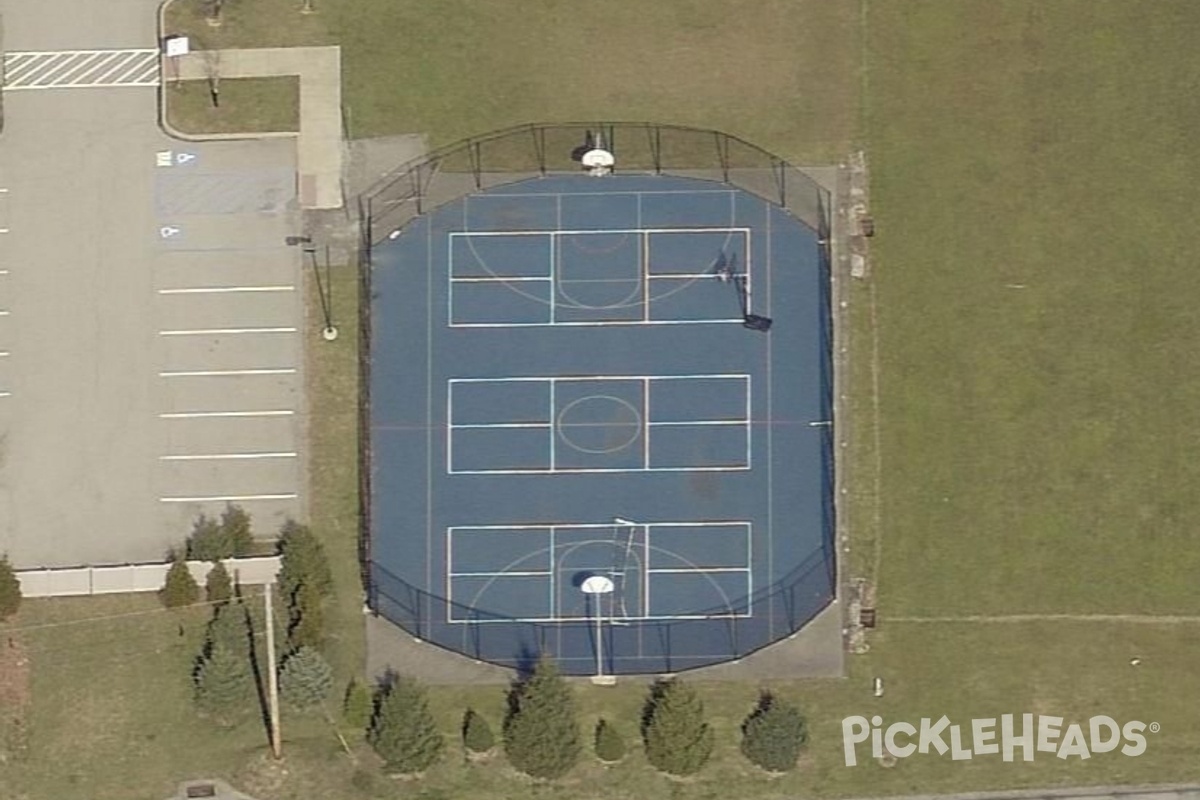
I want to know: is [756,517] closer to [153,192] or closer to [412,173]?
[412,173]

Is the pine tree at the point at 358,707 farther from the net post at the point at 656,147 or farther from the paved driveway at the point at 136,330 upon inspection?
the net post at the point at 656,147

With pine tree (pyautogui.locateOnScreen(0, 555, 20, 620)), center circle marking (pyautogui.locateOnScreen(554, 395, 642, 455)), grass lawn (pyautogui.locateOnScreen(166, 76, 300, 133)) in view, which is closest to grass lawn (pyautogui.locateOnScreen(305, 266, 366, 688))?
grass lawn (pyautogui.locateOnScreen(166, 76, 300, 133))

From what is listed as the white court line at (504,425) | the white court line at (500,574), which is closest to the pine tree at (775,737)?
the white court line at (500,574)

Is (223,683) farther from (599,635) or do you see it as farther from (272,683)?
(599,635)

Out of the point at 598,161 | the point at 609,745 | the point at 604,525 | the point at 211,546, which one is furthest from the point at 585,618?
the point at 598,161

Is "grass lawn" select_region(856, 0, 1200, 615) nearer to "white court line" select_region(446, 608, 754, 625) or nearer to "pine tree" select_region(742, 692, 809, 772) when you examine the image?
"pine tree" select_region(742, 692, 809, 772)

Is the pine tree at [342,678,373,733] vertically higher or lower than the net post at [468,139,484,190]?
lower

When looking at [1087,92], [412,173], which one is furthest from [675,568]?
[1087,92]
